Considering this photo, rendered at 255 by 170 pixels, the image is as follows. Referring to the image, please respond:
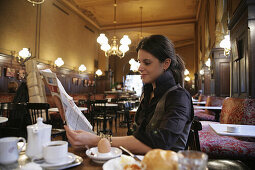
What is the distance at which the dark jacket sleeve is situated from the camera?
0.86 m

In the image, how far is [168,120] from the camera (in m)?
0.90

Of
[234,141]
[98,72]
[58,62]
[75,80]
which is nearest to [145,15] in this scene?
[98,72]

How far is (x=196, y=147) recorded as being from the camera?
1.84 meters

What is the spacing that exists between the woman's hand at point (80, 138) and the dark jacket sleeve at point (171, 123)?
7.9 inches

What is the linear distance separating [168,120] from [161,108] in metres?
0.13

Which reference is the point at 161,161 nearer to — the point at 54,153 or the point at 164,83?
the point at 54,153

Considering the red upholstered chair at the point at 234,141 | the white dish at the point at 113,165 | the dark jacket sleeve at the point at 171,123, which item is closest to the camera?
the white dish at the point at 113,165

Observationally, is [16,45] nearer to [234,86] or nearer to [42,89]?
[42,89]

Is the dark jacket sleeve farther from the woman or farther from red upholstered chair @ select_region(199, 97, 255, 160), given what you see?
red upholstered chair @ select_region(199, 97, 255, 160)

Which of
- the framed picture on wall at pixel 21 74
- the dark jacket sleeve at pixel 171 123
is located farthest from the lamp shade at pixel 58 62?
the dark jacket sleeve at pixel 171 123

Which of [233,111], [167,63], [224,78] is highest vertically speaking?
[224,78]

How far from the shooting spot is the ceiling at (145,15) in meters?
9.55

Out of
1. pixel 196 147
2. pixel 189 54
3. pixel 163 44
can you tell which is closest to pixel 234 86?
pixel 196 147

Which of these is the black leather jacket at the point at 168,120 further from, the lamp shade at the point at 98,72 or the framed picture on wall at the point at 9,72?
the lamp shade at the point at 98,72
